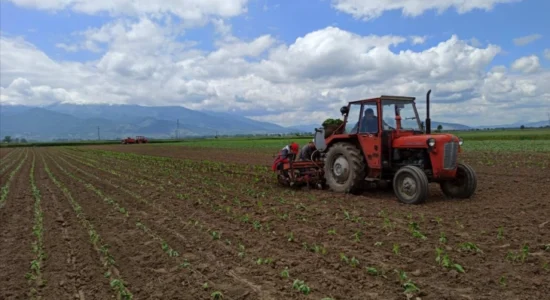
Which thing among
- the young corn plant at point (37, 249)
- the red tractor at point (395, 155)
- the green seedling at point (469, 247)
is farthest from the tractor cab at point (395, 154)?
the young corn plant at point (37, 249)

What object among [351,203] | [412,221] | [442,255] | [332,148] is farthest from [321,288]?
[332,148]

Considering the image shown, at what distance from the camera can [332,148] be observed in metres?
10.3

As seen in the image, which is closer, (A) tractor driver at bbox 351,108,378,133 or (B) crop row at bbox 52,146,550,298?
(B) crop row at bbox 52,146,550,298

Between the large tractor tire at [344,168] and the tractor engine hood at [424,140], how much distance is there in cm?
96

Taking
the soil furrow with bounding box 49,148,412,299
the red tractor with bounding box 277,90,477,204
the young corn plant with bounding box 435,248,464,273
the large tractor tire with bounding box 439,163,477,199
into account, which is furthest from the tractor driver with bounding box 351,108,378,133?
the young corn plant with bounding box 435,248,464,273

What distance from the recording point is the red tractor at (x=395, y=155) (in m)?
8.60

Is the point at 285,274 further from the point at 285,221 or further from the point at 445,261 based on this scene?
the point at 285,221

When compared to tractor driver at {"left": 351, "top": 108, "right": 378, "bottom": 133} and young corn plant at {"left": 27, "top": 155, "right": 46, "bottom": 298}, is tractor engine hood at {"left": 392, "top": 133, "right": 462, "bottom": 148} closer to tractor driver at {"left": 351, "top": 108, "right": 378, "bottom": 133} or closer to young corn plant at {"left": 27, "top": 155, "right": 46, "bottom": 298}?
tractor driver at {"left": 351, "top": 108, "right": 378, "bottom": 133}

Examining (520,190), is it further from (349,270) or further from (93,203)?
(93,203)

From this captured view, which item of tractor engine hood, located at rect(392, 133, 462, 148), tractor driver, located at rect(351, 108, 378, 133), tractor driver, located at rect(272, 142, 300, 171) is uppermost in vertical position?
tractor driver, located at rect(351, 108, 378, 133)

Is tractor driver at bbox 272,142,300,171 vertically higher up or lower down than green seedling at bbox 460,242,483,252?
higher up

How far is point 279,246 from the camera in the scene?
6.03 metres

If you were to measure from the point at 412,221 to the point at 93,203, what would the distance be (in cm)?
728

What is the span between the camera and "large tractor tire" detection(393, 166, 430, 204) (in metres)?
8.31
